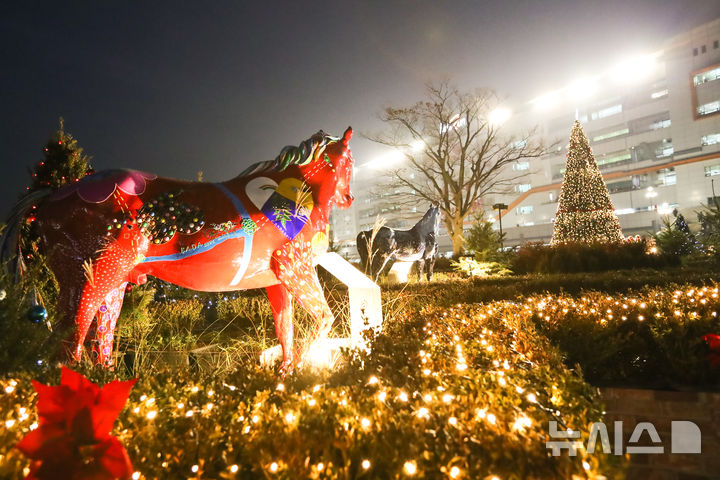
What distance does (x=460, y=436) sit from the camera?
1.36m

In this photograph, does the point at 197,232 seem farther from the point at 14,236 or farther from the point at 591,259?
the point at 591,259

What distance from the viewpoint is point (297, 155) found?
122 inches

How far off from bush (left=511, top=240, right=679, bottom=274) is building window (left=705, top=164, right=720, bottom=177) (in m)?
22.2

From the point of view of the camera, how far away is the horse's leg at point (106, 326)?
2674 millimetres

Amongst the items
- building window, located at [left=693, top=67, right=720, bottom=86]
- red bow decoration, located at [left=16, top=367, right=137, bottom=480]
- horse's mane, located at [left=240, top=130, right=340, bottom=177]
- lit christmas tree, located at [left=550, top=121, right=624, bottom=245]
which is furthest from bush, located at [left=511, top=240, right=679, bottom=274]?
building window, located at [left=693, top=67, right=720, bottom=86]

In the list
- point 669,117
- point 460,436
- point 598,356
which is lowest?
point 598,356

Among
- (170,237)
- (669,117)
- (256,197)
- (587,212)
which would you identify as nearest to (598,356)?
(256,197)

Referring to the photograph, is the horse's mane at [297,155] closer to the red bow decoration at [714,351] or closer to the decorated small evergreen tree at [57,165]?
the red bow decoration at [714,351]

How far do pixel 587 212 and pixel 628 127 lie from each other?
82.8 feet

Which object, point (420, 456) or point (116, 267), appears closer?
point (420, 456)

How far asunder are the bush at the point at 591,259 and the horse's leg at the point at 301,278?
11894 millimetres

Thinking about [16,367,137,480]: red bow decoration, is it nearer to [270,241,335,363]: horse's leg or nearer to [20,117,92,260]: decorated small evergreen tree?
[270,241,335,363]: horse's leg

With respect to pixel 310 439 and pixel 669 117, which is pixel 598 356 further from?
pixel 669 117

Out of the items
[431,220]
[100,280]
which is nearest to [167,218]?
[100,280]
